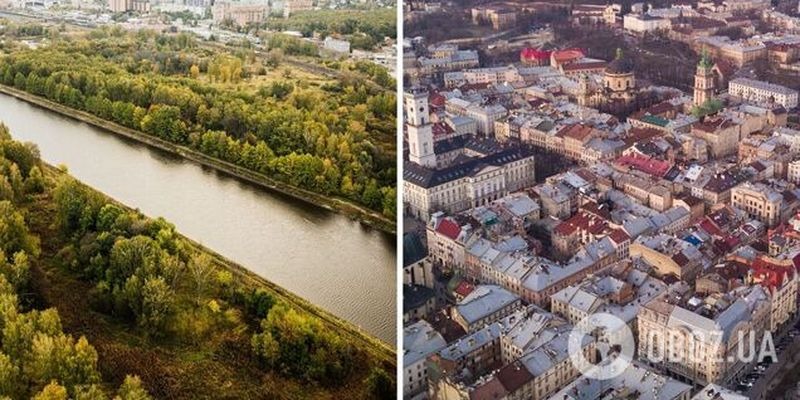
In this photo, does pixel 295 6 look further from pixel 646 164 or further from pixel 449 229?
pixel 646 164

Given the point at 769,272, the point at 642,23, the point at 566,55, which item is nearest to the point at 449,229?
the point at 769,272

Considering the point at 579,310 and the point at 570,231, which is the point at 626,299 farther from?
the point at 570,231

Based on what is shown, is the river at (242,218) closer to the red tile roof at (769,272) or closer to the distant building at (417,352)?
the distant building at (417,352)

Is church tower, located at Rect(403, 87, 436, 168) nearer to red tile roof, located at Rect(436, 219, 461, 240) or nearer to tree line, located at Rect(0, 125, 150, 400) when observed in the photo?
red tile roof, located at Rect(436, 219, 461, 240)

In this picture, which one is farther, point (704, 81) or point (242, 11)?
point (704, 81)

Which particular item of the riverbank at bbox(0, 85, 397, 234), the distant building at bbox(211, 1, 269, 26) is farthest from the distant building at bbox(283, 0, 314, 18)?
the riverbank at bbox(0, 85, 397, 234)

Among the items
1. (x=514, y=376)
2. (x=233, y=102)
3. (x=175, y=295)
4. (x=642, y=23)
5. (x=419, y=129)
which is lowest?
(x=514, y=376)

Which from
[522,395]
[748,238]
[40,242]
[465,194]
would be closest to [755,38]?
[748,238]
